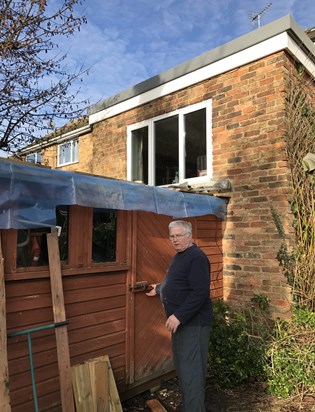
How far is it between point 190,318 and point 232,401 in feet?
6.08

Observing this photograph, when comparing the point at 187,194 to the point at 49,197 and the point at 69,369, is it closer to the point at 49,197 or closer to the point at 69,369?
the point at 49,197

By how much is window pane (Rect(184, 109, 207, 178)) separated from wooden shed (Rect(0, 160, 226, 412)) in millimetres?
1423

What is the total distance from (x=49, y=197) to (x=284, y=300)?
3.57 meters

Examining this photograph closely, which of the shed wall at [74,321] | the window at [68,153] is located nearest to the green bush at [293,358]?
the shed wall at [74,321]

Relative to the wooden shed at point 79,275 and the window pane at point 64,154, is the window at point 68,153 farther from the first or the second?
the wooden shed at point 79,275

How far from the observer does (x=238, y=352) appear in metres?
4.22

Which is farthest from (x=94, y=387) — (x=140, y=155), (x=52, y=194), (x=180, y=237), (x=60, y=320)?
(x=140, y=155)

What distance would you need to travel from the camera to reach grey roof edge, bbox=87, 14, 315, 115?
4.95 m

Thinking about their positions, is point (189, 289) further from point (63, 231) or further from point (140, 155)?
point (140, 155)

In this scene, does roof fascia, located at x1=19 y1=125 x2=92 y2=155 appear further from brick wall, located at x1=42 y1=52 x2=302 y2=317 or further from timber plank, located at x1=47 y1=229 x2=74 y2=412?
timber plank, located at x1=47 y1=229 x2=74 y2=412

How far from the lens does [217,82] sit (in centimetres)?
579

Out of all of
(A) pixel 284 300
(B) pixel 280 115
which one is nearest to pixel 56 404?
(A) pixel 284 300

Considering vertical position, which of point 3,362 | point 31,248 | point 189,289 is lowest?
point 3,362

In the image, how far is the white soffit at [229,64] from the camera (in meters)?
4.99
